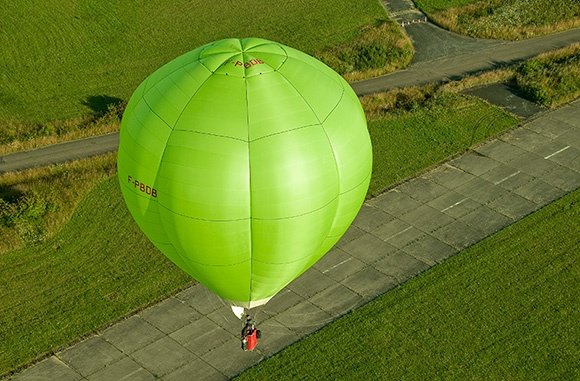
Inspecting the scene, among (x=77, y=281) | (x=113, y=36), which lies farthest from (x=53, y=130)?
(x=77, y=281)

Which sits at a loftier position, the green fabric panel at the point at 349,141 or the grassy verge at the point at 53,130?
the green fabric panel at the point at 349,141

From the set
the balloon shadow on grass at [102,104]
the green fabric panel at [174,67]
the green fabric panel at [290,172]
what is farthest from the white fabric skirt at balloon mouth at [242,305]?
the balloon shadow on grass at [102,104]

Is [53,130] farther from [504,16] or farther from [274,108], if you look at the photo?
[504,16]

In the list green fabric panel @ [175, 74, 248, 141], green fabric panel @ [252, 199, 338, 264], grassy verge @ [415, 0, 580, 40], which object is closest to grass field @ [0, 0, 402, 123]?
grassy verge @ [415, 0, 580, 40]

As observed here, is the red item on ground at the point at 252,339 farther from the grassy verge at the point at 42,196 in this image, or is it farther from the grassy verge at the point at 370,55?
the grassy verge at the point at 370,55

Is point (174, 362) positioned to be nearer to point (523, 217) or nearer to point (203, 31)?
point (523, 217)

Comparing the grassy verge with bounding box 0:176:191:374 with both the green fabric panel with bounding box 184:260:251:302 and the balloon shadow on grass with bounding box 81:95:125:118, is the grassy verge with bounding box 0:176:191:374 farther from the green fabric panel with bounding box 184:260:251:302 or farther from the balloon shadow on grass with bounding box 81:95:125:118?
the balloon shadow on grass with bounding box 81:95:125:118

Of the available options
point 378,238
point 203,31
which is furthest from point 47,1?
point 378,238
